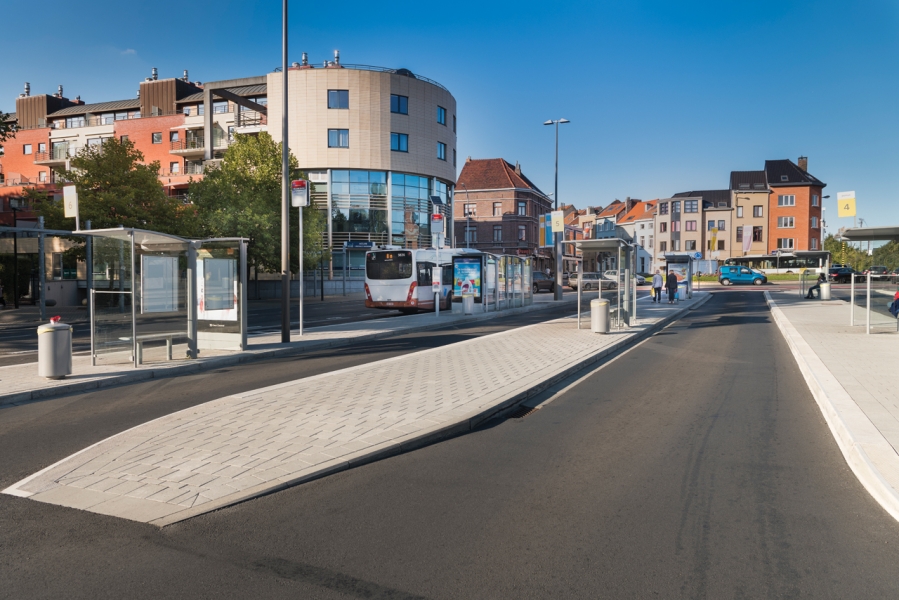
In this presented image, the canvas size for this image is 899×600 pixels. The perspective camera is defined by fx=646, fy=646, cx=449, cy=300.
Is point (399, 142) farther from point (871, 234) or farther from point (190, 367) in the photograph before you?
point (190, 367)

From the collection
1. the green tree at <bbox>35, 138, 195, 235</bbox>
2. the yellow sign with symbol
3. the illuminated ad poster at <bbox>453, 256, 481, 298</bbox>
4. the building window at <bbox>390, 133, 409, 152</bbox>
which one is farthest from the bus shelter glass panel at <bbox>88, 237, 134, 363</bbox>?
the building window at <bbox>390, 133, 409, 152</bbox>

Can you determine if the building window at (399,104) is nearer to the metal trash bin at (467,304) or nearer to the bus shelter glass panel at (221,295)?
the metal trash bin at (467,304)

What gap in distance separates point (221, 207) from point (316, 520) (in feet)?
129

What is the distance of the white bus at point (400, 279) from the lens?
26.9 m

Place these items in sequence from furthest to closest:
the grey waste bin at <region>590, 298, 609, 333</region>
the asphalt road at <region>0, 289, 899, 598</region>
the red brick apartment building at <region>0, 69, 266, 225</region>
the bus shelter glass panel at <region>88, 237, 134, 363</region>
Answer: the red brick apartment building at <region>0, 69, 266, 225</region>
the grey waste bin at <region>590, 298, 609, 333</region>
the bus shelter glass panel at <region>88, 237, 134, 363</region>
the asphalt road at <region>0, 289, 899, 598</region>

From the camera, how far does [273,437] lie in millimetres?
6137

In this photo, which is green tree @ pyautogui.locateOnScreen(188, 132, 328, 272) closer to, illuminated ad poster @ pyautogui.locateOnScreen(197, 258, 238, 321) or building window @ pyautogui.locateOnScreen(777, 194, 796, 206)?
illuminated ad poster @ pyautogui.locateOnScreen(197, 258, 238, 321)

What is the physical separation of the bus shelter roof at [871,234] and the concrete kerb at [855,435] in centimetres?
750

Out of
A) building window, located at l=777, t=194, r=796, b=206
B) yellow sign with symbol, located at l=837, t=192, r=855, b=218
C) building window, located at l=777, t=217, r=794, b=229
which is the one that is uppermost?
building window, located at l=777, t=194, r=796, b=206

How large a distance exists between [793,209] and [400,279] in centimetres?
7305

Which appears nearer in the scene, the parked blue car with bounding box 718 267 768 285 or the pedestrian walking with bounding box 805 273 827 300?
the pedestrian walking with bounding box 805 273 827 300


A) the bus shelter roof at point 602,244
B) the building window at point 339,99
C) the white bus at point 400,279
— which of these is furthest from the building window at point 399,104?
the bus shelter roof at point 602,244

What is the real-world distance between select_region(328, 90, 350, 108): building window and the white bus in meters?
26.4

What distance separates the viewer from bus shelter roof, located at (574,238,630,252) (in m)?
17.5
